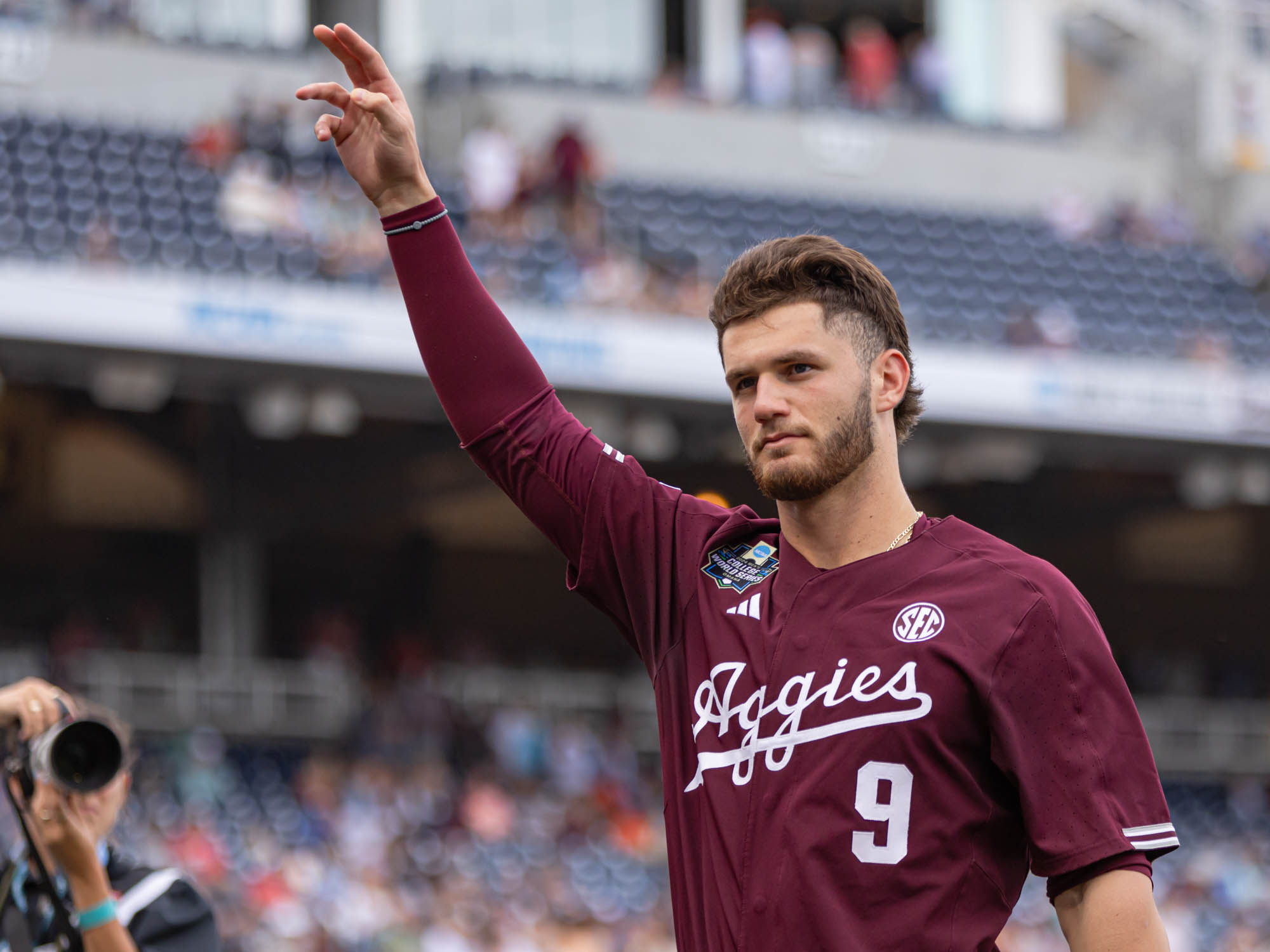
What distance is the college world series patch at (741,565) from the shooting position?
2.18 m

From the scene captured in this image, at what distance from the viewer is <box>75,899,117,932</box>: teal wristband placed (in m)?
2.92

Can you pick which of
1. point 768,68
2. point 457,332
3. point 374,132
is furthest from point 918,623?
point 768,68

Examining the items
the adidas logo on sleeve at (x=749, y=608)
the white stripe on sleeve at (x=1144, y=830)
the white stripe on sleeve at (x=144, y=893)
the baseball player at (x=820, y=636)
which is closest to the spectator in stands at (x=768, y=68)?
the white stripe on sleeve at (x=144, y=893)

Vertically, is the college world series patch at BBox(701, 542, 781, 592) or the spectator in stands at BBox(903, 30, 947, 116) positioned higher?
the college world series patch at BBox(701, 542, 781, 592)

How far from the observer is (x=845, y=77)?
2073 centimetres

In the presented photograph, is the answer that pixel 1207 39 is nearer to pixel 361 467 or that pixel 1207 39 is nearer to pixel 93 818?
pixel 361 467

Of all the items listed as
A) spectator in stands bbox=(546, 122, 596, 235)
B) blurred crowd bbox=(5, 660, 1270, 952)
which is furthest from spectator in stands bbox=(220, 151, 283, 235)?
blurred crowd bbox=(5, 660, 1270, 952)

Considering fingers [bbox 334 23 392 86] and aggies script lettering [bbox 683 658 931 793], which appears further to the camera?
fingers [bbox 334 23 392 86]

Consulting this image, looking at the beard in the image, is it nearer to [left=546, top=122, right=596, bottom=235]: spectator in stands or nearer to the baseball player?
the baseball player

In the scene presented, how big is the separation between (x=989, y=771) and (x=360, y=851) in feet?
27.3

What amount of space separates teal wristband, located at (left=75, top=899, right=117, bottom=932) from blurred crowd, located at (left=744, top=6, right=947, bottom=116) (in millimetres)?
16128

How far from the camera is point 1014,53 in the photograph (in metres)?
21.3

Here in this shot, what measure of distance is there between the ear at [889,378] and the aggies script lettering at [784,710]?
326 millimetres

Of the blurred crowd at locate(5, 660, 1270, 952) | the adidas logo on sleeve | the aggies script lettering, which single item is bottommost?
the blurred crowd at locate(5, 660, 1270, 952)
